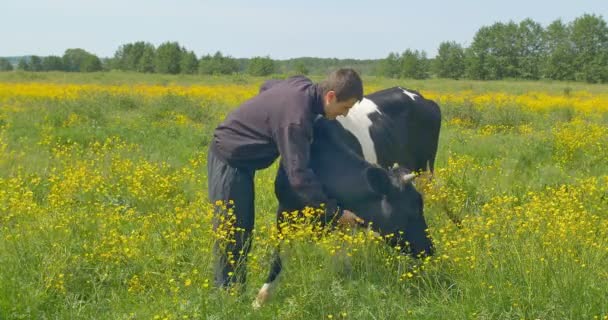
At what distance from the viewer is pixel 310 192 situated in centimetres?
333

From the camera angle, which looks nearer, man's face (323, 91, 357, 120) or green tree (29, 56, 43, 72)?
man's face (323, 91, 357, 120)

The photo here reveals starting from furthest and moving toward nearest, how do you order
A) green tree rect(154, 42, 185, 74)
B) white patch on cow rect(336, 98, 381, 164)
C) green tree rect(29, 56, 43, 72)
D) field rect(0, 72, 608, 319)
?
green tree rect(29, 56, 43, 72), green tree rect(154, 42, 185, 74), white patch on cow rect(336, 98, 381, 164), field rect(0, 72, 608, 319)

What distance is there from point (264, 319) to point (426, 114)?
3.42m

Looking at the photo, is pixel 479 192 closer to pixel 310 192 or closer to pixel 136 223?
pixel 310 192

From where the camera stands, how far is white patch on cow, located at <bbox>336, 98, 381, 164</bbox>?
4.97m

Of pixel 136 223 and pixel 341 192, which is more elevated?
pixel 341 192

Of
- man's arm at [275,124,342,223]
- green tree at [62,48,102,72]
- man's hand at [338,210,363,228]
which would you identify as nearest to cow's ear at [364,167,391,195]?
man's hand at [338,210,363,228]

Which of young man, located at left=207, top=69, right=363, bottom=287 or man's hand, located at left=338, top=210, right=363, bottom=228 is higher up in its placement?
young man, located at left=207, top=69, right=363, bottom=287

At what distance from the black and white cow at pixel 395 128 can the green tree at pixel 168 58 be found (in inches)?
1952

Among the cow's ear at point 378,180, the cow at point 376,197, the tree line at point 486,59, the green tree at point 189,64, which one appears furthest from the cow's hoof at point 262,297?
the green tree at point 189,64

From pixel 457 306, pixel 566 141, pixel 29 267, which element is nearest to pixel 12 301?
Answer: pixel 29 267

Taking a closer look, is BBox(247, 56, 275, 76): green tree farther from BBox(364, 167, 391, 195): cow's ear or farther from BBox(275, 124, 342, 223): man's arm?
BBox(275, 124, 342, 223): man's arm

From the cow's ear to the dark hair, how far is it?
0.47m

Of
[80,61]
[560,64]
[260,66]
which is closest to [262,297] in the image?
[260,66]
